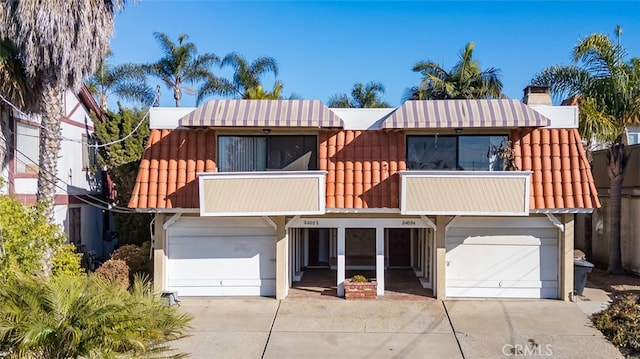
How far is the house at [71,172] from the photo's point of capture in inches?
571

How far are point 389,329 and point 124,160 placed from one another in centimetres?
1290

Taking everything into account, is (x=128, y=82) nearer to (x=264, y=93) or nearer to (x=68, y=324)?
(x=264, y=93)

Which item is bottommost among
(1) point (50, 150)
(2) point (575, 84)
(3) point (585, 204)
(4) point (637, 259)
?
(4) point (637, 259)

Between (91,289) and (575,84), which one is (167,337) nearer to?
(91,289)

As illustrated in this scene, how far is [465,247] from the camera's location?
14.0 metres

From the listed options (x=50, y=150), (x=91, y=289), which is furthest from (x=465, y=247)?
(x=50, y=150)

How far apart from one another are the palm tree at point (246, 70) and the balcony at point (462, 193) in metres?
18.8

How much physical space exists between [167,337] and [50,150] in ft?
26.9

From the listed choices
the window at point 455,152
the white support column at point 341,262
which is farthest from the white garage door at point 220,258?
the window at point 455,152

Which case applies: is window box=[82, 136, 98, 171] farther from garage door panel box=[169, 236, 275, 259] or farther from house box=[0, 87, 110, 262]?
garage door panel box=[169, 236, 275, 259]

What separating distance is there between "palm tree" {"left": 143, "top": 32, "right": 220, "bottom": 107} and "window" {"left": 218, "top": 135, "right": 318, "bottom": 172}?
52.3ft

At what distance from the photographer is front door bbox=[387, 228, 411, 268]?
18.8m

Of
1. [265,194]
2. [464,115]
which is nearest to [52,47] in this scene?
[265,194]

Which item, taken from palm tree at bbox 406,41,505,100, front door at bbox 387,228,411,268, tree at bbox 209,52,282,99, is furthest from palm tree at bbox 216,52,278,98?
front door at bbox 387,228,411,268
